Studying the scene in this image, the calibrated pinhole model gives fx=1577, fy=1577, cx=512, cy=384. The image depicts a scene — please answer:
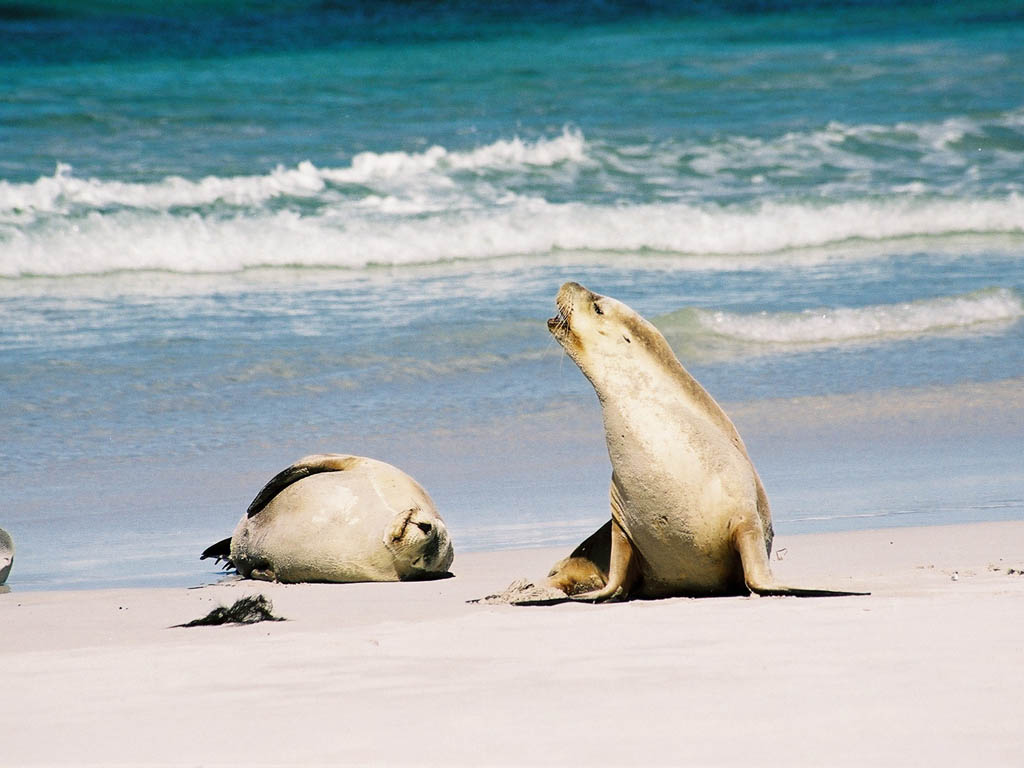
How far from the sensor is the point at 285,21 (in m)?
26.0

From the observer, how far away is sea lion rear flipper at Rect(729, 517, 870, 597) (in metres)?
4.66

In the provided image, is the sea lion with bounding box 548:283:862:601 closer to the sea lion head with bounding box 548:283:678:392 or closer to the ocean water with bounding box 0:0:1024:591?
the sea lion head with bounding box 548:283:678:392

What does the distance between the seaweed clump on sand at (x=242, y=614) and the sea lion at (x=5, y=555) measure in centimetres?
138

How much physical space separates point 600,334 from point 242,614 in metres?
1.45

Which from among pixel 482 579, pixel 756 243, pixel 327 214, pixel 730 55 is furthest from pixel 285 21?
pixel 482 579

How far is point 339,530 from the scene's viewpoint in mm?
6004

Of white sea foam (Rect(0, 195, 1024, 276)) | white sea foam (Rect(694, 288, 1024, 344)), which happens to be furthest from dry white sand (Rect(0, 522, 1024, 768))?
white sea foam (Rect(0, 195, 1024, 276))

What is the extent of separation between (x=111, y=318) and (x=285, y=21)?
49.9 ft

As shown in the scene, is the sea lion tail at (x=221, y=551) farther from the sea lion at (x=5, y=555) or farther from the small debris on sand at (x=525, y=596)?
the small debris on sand at (x=525, y=596)

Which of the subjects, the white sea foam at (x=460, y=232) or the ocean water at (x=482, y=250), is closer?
the ocean water at (x=482, y=250)

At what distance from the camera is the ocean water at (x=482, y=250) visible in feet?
25.2

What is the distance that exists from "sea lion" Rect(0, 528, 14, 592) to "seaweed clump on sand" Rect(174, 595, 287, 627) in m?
1.38

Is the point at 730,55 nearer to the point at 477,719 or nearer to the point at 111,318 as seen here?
the point at 111,318

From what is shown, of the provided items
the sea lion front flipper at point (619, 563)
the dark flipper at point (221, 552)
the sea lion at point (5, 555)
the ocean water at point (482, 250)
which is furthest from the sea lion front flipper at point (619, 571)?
the sea lion at point (5, 555)
